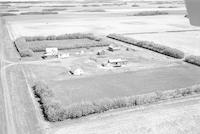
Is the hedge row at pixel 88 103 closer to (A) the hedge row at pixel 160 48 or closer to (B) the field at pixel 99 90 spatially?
(B) the field at pixel 99 90

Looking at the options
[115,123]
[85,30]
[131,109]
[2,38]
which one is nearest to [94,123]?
[115,123]

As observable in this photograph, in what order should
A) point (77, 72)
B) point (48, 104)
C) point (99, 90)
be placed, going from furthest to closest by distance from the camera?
point (77, 72)
point (99, 90)
point (48, 104)

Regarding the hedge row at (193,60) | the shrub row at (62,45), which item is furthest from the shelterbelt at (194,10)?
the shrub row at (62,45)

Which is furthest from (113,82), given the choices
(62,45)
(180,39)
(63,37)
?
(180,39)

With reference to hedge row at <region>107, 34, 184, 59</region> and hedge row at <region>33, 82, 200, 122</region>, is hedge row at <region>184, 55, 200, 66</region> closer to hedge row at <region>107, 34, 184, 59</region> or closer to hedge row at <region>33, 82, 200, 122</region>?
hedge row at <region>107, 34, 184, 59</region>

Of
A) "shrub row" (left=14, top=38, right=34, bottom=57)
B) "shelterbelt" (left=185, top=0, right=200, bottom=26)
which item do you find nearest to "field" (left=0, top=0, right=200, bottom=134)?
"shrub row" (left=14, top=38, right=34, bottom=57)

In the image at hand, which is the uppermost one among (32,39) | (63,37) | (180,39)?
(32,39)

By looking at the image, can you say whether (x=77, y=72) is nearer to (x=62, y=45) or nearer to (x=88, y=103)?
(x=88, y=103)

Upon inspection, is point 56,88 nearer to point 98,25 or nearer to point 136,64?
point 136,64
